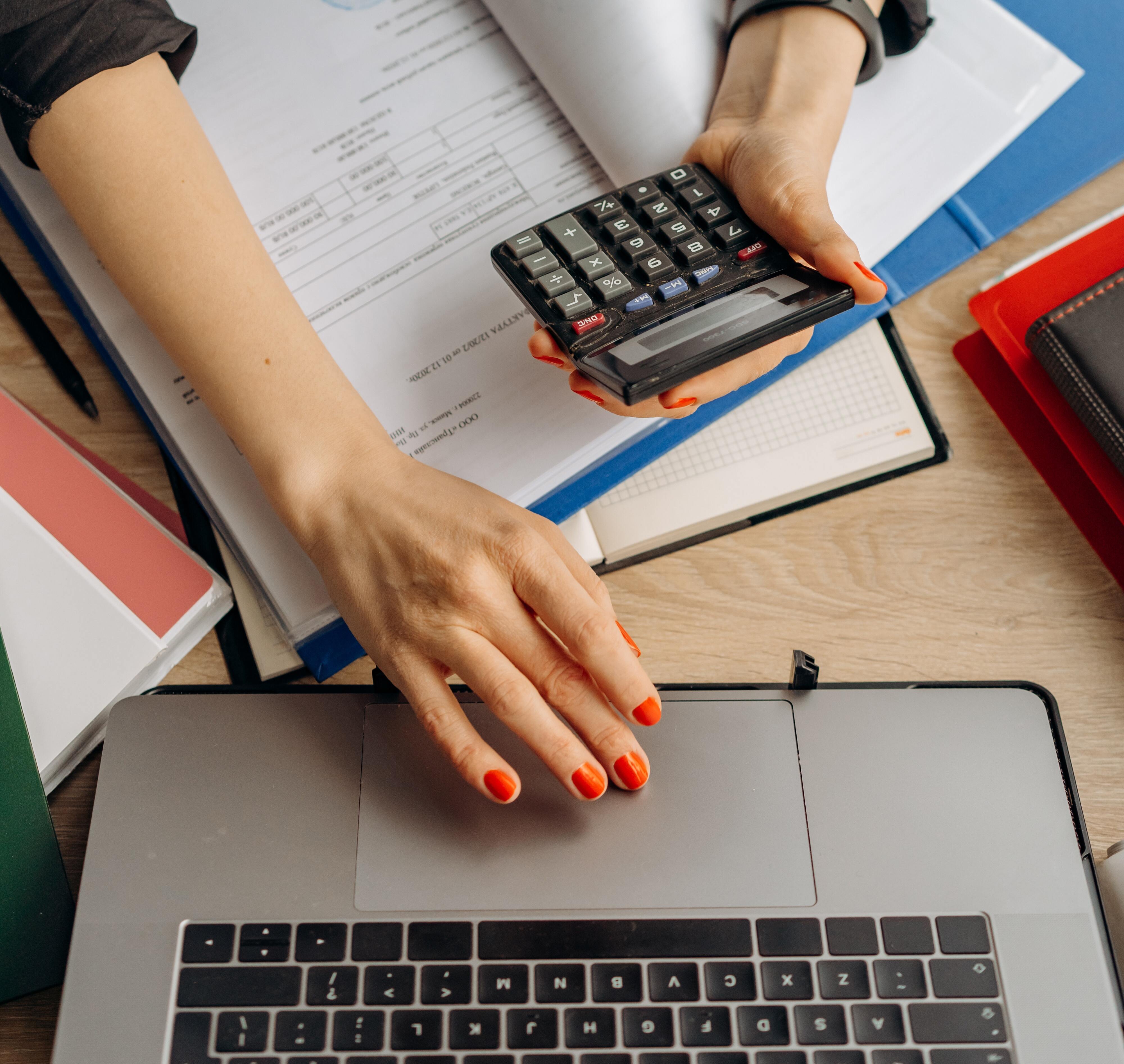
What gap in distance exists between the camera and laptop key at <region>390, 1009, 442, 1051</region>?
33 centimetres

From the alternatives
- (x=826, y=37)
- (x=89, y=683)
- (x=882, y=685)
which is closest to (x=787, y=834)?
(x=882, y=685)

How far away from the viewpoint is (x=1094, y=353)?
44cm

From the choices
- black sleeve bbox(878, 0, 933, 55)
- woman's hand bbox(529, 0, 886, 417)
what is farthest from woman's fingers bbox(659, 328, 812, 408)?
black sleeve bbox(878, 0, 933, 55)

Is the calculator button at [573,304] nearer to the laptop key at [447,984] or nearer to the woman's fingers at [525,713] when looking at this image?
the woman's fingers at [525,713]

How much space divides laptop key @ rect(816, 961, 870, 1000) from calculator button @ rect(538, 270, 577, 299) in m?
0.32

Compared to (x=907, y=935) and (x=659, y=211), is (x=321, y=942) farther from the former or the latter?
(x=659, y=211)

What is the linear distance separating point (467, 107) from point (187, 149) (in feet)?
0.55

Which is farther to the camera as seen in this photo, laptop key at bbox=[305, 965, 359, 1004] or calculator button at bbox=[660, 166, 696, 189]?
calculator button at bbox=[660, 166, 696, 189]

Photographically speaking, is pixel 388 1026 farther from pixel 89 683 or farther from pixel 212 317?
pixel 212 317

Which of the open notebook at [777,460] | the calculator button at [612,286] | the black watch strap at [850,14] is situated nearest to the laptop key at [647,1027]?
the open notebook at [777,460]

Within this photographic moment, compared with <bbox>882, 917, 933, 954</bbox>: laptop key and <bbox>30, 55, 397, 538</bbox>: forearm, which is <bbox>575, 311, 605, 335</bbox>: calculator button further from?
<bbox>882, 917, 933, 954</bbox>: laptop key

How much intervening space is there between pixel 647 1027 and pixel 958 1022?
127 mm

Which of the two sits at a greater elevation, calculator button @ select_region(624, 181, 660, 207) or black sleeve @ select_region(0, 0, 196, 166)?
black sleeve @ select_region(0, 0, 196, 166)

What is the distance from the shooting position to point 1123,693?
1.42 ft
